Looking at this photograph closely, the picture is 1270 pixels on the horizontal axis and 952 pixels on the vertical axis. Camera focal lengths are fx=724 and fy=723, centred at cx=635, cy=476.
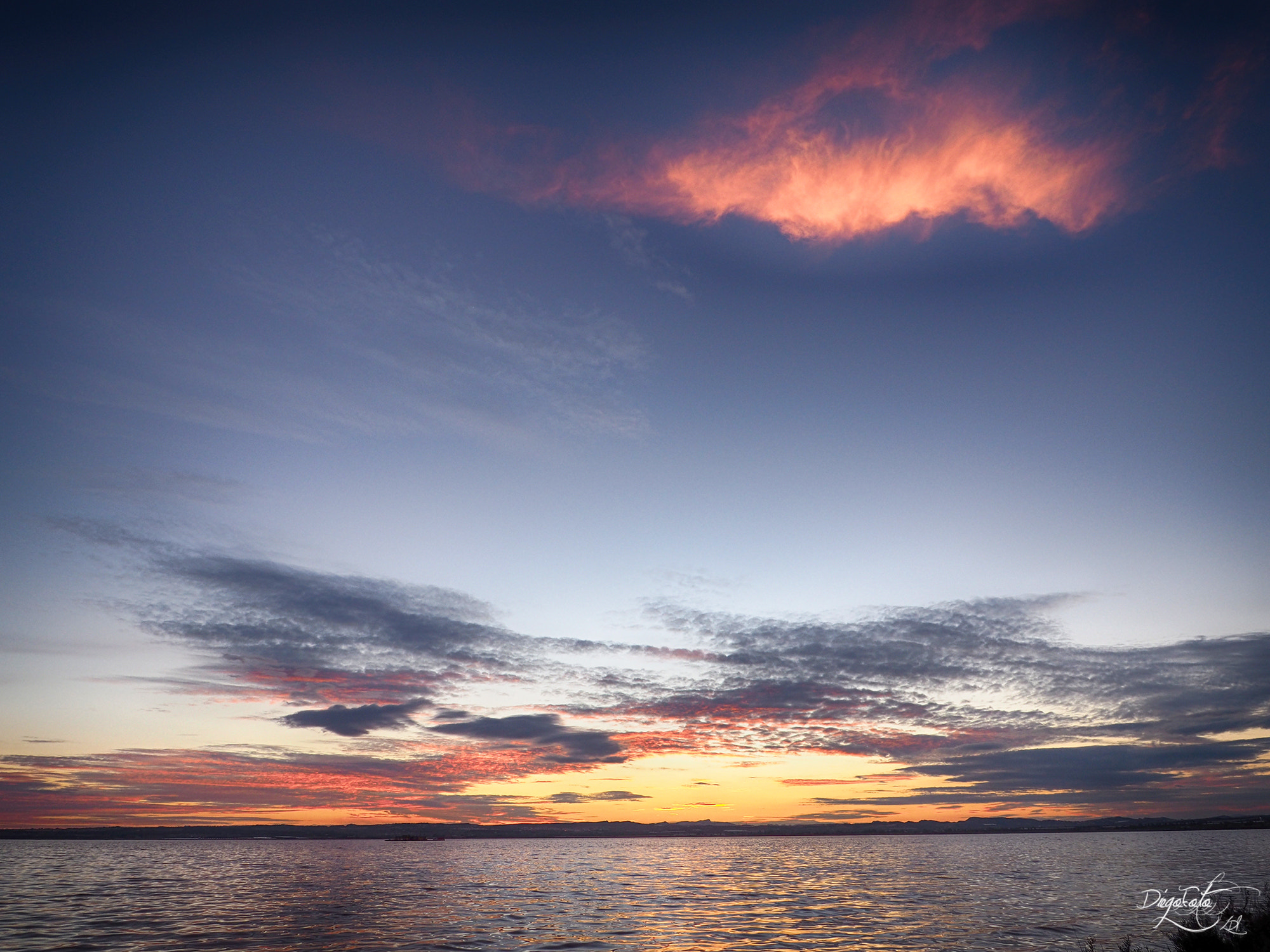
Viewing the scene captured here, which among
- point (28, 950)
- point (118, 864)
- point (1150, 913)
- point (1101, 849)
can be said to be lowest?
point (1101, 849)

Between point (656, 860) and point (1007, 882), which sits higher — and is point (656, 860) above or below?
below

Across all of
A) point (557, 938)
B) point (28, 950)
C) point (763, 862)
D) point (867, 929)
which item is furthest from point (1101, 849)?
point (28, 950)

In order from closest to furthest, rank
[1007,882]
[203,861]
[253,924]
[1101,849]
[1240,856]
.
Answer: [253,924] → [1007,882] → [1240,856] → [203,861] → [1101,849]

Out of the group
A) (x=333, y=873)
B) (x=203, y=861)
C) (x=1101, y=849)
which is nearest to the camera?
(x=333, y=873)

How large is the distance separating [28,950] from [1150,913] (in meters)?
63.0

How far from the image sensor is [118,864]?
364ft

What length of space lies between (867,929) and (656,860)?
98.4 meters

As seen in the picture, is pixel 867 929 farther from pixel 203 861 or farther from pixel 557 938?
pixel 203 861

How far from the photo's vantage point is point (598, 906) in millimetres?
53844

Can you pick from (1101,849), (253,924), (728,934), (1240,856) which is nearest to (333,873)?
(253,924)

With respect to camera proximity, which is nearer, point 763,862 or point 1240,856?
point 1240,856

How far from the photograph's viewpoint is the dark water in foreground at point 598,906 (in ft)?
124

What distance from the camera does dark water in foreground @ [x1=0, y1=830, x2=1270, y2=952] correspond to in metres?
37.9

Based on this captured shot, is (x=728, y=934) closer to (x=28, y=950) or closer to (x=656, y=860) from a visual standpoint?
(x=28, y=950)
